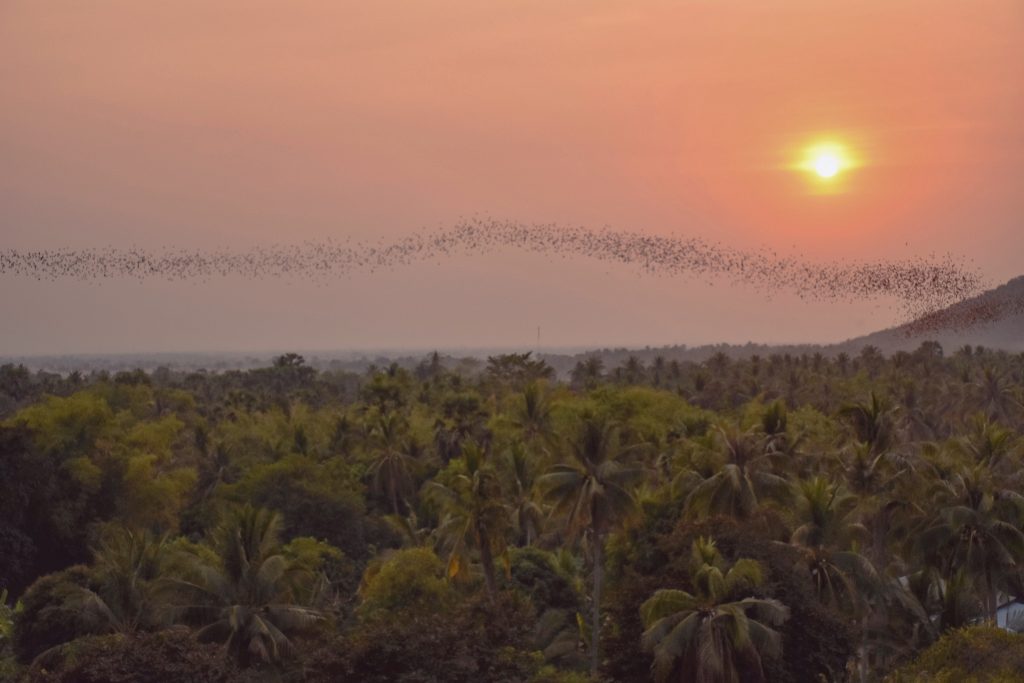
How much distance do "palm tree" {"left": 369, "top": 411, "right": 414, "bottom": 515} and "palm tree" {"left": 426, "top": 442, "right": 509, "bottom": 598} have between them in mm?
28018

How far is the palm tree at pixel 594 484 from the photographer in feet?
133

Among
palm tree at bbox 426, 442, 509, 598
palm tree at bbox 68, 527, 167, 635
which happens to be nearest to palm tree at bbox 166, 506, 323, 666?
palm tree at bbox 68, 527, 167, 635

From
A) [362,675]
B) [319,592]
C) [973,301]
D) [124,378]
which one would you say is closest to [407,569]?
[319,592]

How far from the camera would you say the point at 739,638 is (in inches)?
1176

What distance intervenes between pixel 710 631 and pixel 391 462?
141ft

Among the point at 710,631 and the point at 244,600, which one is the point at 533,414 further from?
the point at 710,631

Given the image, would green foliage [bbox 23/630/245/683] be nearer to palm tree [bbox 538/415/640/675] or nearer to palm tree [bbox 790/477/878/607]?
palm tree [bbox 538/415/640/675]

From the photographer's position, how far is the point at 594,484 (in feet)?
133

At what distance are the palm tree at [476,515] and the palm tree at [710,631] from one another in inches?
407

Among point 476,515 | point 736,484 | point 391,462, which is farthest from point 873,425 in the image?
point 391,462

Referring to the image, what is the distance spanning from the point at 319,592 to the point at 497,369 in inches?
2322

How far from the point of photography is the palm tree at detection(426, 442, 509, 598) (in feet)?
137

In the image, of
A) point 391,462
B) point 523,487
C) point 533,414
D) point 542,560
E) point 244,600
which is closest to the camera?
point 244,600

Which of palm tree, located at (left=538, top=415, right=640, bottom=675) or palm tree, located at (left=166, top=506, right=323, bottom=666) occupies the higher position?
palm tree, located at (left=538, top=415, right=640, bottom=675)
